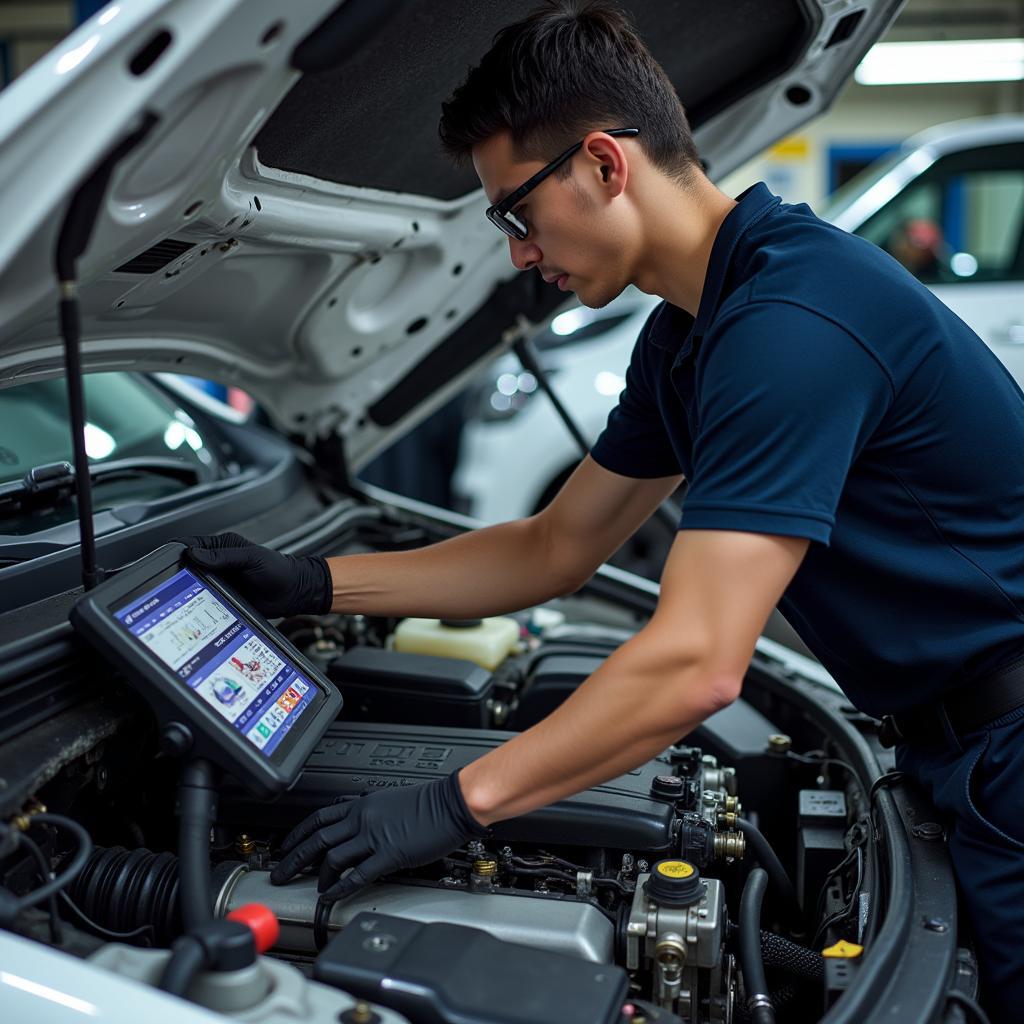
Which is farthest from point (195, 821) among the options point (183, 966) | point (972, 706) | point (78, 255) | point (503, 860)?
point (972, 706)

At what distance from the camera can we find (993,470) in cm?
147

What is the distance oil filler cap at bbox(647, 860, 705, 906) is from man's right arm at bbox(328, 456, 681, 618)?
2.15 ft

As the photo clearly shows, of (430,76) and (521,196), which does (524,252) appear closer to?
(521,196)

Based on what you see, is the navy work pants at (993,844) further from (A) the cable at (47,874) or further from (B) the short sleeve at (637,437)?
(A) the cable at (47,874)

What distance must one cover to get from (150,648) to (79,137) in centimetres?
59

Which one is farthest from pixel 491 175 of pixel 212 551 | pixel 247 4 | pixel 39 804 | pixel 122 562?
pixel 39 804

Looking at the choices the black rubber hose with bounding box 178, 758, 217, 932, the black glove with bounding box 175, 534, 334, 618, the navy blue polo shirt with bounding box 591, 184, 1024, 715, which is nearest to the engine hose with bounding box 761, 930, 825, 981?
the navy blue polo shirt with bounding box 591, 184, 1024, 715

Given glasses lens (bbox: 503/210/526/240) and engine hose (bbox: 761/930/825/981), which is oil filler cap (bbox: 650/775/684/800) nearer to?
engine hose (bbox: 761/930/825/981)

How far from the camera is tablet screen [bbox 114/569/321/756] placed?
1.43 meters

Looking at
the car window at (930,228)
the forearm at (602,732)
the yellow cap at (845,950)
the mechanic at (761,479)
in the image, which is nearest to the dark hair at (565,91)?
the mechanic at (761,479)

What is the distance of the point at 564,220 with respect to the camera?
59.9 inches

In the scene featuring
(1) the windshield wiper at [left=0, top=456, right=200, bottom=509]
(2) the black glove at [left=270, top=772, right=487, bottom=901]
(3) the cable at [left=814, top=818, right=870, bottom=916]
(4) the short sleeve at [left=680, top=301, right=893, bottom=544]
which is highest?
(1) the windshield wiper at [left=0, top=456, right=200, bottom=509]

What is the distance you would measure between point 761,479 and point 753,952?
62 centimetres

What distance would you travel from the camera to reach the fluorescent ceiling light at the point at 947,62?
411 inches
